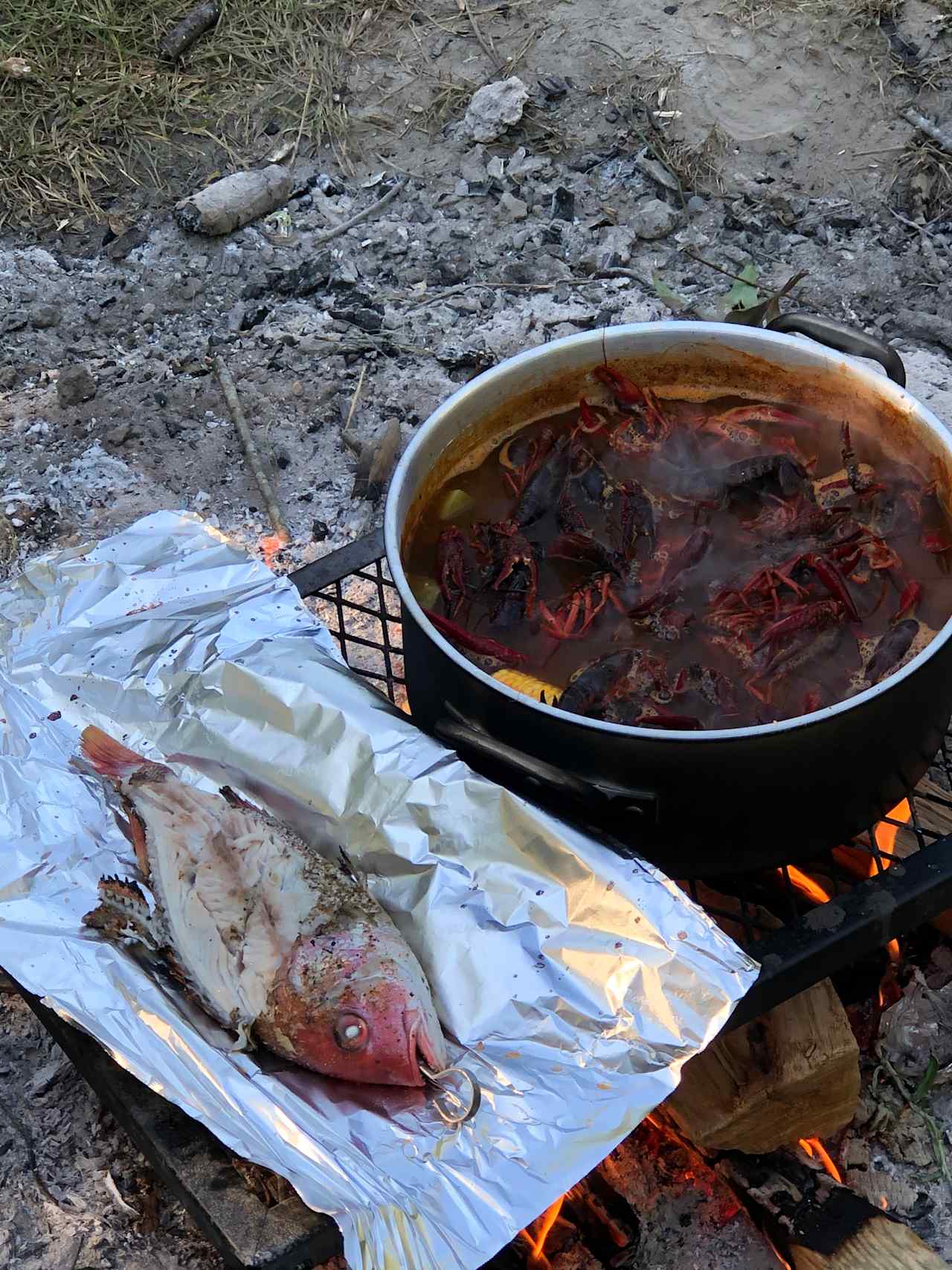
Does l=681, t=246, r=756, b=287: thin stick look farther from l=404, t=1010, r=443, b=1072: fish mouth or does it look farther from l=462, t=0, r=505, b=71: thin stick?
l=404, t=1010, r=443, b=1072: fish mouth

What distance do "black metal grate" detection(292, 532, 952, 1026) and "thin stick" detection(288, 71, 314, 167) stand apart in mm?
2716

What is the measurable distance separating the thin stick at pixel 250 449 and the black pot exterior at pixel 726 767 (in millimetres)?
1826

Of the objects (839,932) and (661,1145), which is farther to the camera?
(661,1145)

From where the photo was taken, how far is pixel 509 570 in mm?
2725

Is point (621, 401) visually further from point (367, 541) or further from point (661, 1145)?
point (661, 1145)

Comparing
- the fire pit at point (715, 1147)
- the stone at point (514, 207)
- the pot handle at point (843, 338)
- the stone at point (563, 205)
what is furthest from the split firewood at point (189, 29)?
the pot handle at point (843, 338)

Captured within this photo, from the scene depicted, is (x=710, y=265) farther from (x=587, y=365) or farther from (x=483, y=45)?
(x=587, y=365)

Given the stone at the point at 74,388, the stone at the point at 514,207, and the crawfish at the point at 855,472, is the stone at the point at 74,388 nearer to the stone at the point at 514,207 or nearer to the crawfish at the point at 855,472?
the stone at the point at 514,207

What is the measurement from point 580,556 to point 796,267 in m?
2.79

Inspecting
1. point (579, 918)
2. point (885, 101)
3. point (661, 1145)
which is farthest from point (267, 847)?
point (885, 101)

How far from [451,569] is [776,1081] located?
4.21ft

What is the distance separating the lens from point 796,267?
4.98 meters

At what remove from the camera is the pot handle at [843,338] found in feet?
9.39

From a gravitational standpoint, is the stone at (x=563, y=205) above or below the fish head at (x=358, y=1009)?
below
